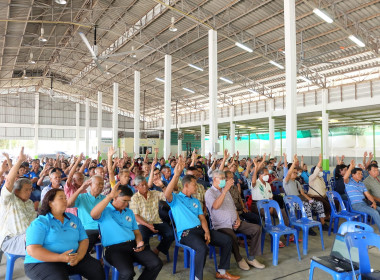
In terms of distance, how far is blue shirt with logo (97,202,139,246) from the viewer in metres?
2.62

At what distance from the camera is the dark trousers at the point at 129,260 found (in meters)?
2.39

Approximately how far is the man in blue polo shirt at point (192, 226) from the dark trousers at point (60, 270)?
3.25 ft

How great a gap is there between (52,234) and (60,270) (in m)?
0.28

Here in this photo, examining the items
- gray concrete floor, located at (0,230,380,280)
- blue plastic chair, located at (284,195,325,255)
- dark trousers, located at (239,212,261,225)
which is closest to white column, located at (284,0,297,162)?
blue plastic chair, located at (284,195,325,255)

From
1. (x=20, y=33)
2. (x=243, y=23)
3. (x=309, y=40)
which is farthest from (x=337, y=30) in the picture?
(x=20, y=33)

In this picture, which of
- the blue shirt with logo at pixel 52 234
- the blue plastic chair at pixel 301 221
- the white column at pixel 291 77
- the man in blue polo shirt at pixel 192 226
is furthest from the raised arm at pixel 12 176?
the white column at pixel 291 77

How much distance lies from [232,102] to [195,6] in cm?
1107

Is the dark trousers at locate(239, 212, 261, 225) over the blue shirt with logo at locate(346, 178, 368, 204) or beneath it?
beneath

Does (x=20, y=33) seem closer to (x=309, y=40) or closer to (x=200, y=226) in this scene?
(x=309, y=40)

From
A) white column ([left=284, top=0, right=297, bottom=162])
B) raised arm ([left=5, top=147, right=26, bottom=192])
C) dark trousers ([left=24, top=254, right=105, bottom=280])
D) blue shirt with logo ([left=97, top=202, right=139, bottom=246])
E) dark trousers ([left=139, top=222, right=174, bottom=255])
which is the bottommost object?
dark trousers ([left=139, top=222, right=174, bottom=255])

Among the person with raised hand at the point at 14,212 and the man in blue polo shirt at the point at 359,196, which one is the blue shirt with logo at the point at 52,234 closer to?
the person with raised hand at the point at 14,212

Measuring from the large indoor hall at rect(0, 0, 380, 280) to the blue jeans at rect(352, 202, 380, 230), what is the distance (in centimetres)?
3

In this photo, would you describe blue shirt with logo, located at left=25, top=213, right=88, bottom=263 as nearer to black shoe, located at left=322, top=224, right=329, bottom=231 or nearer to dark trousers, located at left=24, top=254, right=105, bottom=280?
dark trousers, located at left=24, top=254, right=105, bottom=280

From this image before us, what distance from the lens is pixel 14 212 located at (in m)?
2.82
